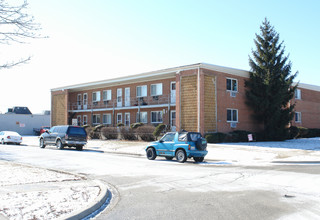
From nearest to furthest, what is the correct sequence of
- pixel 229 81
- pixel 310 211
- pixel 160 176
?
pixel 310 211
pixel 160 176
pixel 229 81

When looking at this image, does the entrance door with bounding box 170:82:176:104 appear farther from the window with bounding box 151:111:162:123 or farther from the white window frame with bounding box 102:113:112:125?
the white window frame with bounding box 102:113:112:125

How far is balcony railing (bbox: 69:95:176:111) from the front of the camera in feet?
112

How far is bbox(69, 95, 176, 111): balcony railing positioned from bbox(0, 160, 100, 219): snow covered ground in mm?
22804

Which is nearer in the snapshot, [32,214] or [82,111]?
[32,214]

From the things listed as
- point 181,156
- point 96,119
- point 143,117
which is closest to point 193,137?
point 181,156

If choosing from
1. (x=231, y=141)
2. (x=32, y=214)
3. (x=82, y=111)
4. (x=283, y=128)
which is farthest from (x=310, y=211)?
(x=82, y=111)

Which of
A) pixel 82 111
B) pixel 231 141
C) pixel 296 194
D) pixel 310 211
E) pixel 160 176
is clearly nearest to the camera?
pixel 310 211

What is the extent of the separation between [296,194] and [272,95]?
24.8 meters

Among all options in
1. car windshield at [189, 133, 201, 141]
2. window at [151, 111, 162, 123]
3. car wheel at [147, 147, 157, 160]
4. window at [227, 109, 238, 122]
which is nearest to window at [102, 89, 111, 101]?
window at [151, 111, 162, 123]

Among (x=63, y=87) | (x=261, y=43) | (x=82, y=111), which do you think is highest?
(x=261, y=43)

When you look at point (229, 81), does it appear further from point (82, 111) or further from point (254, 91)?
point (82, 111)

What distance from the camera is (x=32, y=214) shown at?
5.91m

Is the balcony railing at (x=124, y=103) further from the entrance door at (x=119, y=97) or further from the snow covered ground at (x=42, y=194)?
the snow covered ground at (x=42, y=194)

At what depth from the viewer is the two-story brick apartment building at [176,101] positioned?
2878 centimetres
